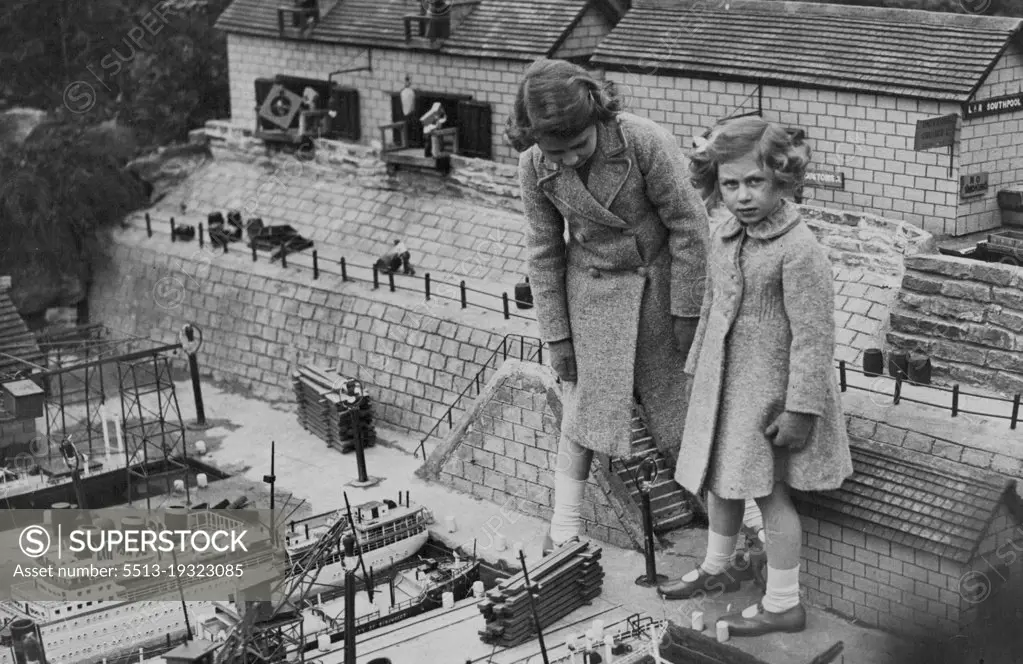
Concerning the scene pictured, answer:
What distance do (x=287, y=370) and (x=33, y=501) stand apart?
561 centimetres

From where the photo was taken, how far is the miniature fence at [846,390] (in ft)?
60.3

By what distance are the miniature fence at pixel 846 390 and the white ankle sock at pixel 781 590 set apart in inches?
179

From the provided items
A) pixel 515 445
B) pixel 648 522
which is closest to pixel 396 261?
pixel 515 445

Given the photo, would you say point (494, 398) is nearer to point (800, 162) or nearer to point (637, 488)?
point (637, 488)

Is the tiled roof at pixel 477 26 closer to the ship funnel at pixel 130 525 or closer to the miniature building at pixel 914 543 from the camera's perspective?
the ship funnel at pixel 130 525

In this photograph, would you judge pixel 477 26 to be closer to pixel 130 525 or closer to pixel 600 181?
pixel 130 525

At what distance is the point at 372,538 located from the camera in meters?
21.8

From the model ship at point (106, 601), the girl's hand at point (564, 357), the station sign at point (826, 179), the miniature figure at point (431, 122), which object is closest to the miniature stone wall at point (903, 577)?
the girl's hand at point (564, 357)

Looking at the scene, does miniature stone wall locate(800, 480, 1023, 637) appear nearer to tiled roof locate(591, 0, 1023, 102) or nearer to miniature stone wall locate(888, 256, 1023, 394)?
miniature stone wall locate(888, 256, 1023, 394)

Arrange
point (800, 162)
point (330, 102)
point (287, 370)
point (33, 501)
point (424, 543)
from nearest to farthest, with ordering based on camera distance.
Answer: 1. point (800, 162)
2. point (424, 543)
3. point (33, 501)
4. point (287, 370)
5. point (330, 102)

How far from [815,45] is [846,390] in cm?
791

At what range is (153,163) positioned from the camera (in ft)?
117

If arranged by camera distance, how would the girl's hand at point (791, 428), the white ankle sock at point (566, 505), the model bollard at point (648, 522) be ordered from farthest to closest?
the model bollard at point (648, 522) → the white ankle sock at point (566, 505) → the girl's hand at point (791, 428)

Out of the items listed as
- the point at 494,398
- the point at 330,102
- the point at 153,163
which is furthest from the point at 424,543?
the point at 153,163
